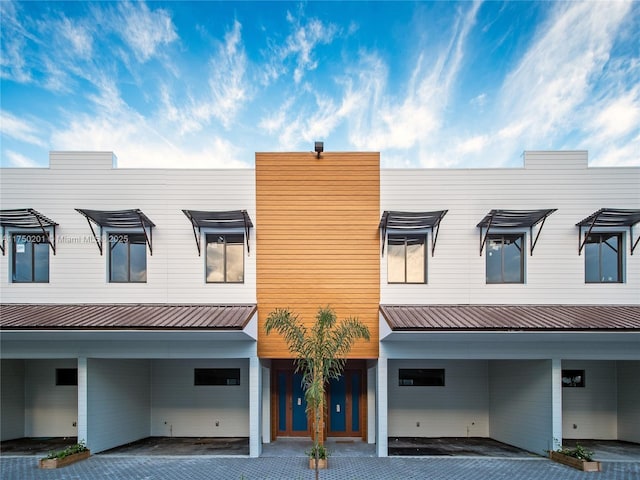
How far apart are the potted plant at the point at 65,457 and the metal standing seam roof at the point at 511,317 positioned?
881 centimetres

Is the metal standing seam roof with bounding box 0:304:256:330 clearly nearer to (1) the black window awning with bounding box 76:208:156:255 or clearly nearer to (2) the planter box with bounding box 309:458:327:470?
(1) the black window awning with bounding box 76:208:156:255

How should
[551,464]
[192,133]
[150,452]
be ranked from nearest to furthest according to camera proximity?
[551,464] → [150,452] → [192,133]

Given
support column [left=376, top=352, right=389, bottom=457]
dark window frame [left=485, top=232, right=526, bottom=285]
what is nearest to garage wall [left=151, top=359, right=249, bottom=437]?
support column [left=376, top=352, right=389, bottom=457]

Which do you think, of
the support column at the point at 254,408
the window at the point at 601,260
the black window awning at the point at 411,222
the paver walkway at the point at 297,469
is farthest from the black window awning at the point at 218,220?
the window at the point at 601,260

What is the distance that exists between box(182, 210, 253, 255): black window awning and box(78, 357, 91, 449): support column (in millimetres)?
4284

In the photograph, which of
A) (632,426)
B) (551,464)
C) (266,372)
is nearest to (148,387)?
(266,372)

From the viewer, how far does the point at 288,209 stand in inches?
349

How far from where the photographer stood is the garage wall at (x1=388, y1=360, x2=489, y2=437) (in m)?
9.96

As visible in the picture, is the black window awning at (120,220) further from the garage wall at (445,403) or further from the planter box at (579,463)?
the planter box at (579,463)

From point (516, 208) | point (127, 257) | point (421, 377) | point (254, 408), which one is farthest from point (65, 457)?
point (516, 208)

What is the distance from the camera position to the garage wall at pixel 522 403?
783 centimetres

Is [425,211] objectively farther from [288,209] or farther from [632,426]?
[632,426]

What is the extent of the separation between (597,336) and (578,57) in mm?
10701

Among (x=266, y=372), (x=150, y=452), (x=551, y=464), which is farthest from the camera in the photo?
(x=266, y=372)
